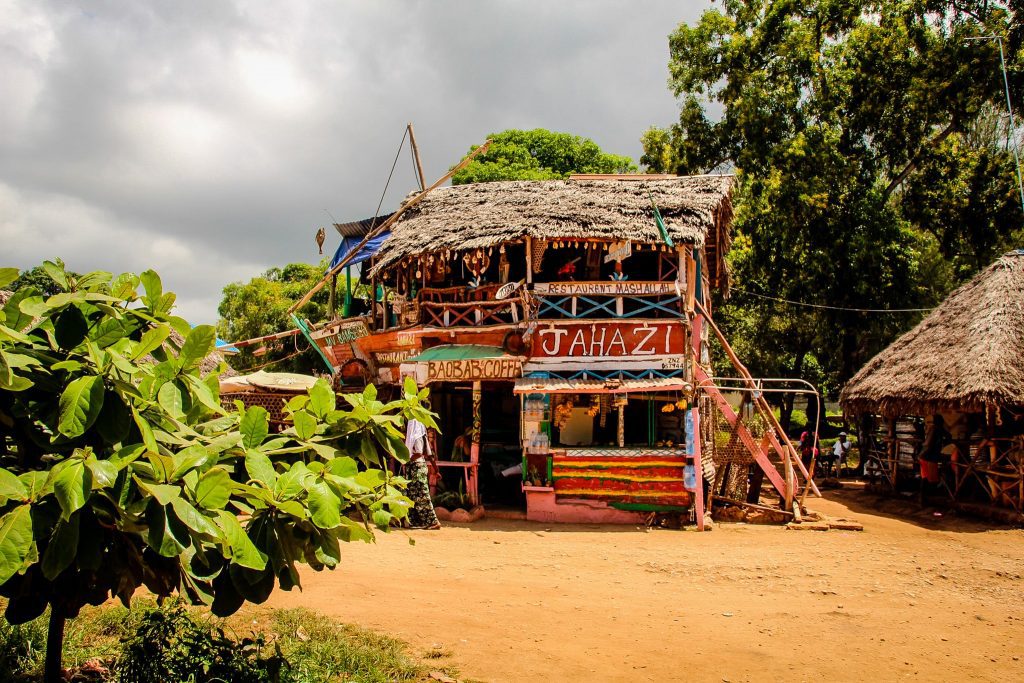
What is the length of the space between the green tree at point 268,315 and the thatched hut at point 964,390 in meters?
17.6

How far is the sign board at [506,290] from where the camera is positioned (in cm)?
1264

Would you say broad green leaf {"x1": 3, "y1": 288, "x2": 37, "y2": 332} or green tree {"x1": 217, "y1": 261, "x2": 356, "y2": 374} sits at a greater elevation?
green tree {"x1": 217, "y1": 261, "x2": 356, "y2": 374}

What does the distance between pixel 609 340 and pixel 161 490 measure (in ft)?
34.4

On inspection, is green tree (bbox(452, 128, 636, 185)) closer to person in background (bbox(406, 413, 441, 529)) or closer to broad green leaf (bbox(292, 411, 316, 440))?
person in background (bbox(406, 413, 441, 529))

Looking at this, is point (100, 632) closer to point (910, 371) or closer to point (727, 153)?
point (910, 371)

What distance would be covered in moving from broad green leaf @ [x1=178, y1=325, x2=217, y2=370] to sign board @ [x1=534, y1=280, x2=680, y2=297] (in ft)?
32.1

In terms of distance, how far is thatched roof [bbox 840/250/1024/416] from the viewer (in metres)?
12.3

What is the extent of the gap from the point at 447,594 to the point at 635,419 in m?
9.33

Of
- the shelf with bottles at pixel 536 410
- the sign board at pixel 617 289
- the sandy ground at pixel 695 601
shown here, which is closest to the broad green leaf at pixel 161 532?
the sandy ground at pixel 695 601

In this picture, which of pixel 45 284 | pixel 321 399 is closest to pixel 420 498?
pixel 321 399

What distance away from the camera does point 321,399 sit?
120 inches

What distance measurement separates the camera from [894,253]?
20172mm

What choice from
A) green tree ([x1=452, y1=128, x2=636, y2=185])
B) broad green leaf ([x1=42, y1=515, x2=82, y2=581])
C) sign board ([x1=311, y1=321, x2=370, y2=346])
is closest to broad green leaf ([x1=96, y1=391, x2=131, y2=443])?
broad green leaf ([x1=42, y1=515, x2=82, y2=581])

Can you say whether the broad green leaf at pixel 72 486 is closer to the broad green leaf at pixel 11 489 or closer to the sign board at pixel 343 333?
the broad green leaf at pixel 11 489
